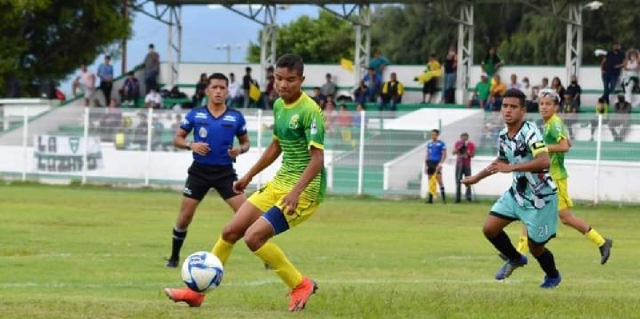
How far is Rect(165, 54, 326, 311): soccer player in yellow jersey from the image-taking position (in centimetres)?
1137

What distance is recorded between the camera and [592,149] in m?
35.9

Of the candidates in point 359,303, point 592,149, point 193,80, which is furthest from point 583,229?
point 193,80

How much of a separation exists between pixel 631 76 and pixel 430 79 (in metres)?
7.25

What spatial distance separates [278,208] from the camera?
1147 cm

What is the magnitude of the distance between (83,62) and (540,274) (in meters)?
43.0

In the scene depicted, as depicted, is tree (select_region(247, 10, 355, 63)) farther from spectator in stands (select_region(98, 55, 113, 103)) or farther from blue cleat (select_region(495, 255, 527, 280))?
blue cleat (select_region(495, 255, 527, 280))

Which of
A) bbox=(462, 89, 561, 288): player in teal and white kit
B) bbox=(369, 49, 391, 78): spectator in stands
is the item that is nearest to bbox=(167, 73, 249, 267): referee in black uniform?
bbox=(462, 89, 561, 288): player in teal and white kit

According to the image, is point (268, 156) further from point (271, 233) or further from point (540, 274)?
point (540, 274)

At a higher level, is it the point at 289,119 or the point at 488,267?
the point at 289,119

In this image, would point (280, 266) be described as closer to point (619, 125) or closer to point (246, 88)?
point (619, 125)

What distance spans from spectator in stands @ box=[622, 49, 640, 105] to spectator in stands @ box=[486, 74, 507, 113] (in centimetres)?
373

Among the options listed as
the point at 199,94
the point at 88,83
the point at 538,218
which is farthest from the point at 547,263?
the point at 88,83

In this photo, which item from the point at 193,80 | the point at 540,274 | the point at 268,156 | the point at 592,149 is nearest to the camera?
the point at 268,156

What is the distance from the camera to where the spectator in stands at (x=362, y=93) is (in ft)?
152
